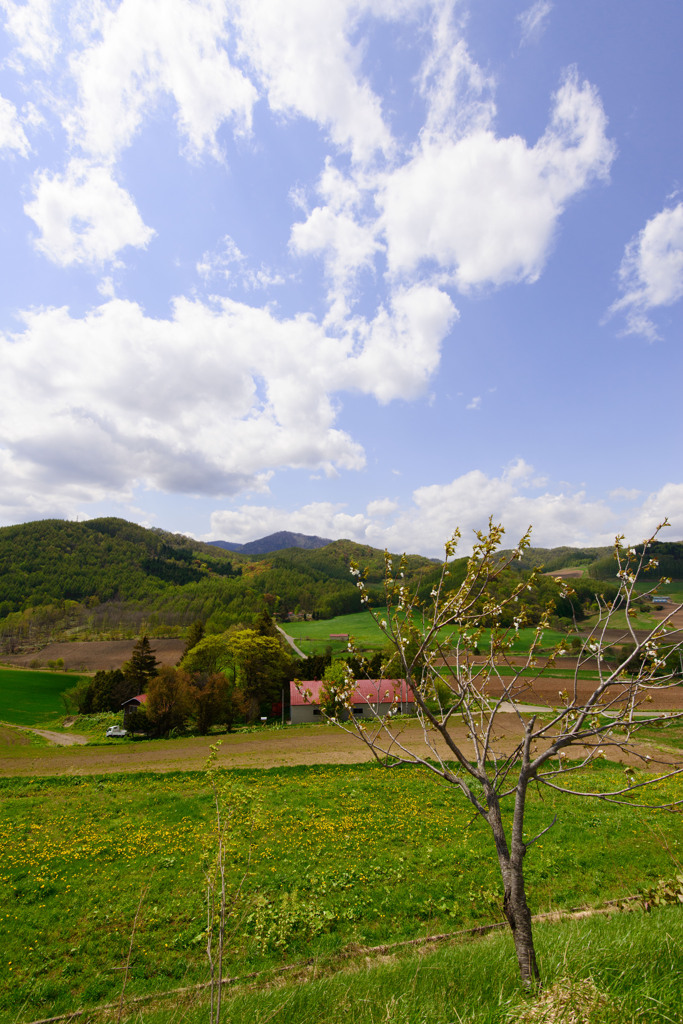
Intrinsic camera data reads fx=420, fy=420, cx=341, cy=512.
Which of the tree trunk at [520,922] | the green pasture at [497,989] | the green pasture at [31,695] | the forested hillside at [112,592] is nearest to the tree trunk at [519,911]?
the tree trunk at [520,922]

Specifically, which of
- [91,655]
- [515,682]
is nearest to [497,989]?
[515,682]

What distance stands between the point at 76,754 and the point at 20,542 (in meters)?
177

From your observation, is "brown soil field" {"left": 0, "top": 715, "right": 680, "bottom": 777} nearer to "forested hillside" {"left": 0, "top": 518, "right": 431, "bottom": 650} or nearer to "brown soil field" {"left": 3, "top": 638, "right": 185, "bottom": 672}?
"forested hillside" {"left": 0, "top": 518, "right": 431, "bottom": 650}

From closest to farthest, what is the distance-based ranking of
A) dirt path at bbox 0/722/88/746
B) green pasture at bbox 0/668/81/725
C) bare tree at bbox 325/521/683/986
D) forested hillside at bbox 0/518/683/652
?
1. bare tree at bbox 325/521/683/986
2. dirt path at bbox 0/722/88/746
3. green pasture at bbox 0/668/81/725
4. forested hillside at bbox 0/518/683/652

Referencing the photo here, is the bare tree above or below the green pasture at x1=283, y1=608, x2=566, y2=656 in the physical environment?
above

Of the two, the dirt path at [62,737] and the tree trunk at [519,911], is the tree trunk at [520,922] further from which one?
the dirt path at [62,737]

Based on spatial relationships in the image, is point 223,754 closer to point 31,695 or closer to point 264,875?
point 264,875

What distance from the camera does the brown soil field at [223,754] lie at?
72.7 ft

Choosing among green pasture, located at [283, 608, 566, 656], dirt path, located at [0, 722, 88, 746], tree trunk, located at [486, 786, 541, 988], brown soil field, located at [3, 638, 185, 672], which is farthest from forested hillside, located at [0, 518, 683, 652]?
tree trunk, located at [486, 786, 541, 988]

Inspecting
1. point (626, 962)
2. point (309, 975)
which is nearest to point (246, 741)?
point (309, 975)

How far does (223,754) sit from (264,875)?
14.9 m

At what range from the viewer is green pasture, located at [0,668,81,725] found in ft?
149

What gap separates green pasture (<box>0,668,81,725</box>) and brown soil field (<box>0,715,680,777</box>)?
2377cm

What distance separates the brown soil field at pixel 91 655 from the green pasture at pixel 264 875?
2184 inches
